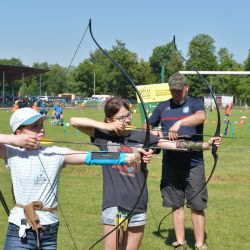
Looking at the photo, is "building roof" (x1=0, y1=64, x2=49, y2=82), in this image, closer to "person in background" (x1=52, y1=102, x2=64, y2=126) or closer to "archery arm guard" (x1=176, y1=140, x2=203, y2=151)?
"person in background" (x1=52, y1=102, x2=64, y2=126)

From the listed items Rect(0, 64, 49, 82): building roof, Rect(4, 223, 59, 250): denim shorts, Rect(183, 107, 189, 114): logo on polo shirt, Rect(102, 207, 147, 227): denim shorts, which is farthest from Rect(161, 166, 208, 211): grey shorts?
Rect(0, 64, 49, 82): building roof

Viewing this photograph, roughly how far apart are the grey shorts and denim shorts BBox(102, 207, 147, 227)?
138 centimetres

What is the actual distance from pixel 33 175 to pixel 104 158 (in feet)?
1.43

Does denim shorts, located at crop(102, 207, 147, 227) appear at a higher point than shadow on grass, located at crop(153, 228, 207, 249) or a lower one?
higher

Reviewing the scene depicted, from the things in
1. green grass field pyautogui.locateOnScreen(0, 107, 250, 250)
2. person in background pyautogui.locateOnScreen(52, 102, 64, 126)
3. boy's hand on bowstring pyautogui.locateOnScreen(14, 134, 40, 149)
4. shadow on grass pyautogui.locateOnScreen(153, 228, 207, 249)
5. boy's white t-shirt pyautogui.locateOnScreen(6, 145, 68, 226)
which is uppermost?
boy's hand on bowstring pyautogui.locateOnScreen(14, 134, 40, 149)

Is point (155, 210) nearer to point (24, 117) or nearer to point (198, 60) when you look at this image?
point (24, 117)

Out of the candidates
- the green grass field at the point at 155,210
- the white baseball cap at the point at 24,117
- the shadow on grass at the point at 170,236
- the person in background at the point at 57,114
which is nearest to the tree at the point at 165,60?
the green grass field at the point at 155,210

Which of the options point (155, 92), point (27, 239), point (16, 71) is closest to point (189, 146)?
point (27, 239)

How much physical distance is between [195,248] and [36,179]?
252 centimetres

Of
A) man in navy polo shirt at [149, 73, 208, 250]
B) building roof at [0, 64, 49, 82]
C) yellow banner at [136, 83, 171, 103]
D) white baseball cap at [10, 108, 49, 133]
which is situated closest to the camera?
white baseball cap at [10, 108, 49, 133]

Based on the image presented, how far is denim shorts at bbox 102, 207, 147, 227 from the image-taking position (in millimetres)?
3383

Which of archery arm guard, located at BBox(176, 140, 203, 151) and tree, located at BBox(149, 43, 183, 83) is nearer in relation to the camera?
archery arm guard, located at BBox(176, 140, 203, 151)

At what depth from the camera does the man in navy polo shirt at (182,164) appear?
4566 millimetres

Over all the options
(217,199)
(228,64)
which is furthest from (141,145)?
(228,64)
